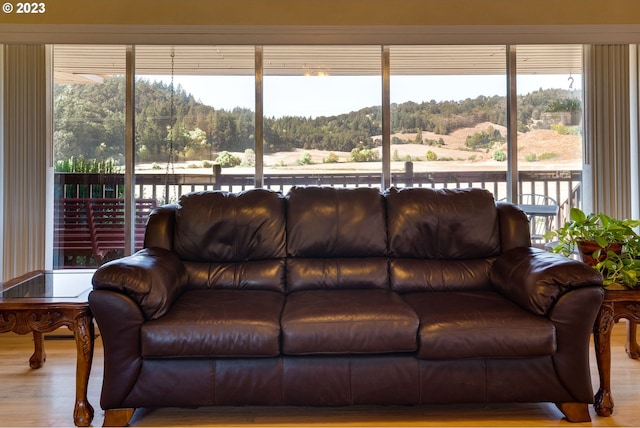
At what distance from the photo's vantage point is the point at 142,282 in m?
2.35

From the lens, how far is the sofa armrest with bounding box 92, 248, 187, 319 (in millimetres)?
2324

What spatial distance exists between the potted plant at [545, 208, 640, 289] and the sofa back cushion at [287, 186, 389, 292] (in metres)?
0.98

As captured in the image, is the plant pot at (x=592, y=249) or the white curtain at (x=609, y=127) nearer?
the plant pot at (x=592, y=249)

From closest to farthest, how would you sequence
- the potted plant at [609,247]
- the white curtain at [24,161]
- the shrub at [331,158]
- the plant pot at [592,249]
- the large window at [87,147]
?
the potted plant at [609,247]
the plant pot at [592,249]
the white curtain at [24,161]
the large window at [87,147]
the shrub at [331,158]

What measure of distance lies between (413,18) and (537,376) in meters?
2.68

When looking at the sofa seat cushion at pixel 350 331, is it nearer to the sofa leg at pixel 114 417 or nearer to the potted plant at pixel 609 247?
the sofa leg at pixel 114 417

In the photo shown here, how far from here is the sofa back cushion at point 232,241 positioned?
9.82ft

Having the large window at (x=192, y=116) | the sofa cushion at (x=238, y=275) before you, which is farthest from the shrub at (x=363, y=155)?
the sofa cushion at (x=238, y=275)

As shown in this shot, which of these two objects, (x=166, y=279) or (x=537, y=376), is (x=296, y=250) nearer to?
(x=166, y=279)

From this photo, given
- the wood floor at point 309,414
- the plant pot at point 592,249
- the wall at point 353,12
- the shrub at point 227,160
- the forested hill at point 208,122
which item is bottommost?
the wood floor at point 309,414

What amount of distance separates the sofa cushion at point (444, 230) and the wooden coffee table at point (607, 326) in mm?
692

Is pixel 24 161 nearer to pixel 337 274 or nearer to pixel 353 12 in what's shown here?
pixel 337 274

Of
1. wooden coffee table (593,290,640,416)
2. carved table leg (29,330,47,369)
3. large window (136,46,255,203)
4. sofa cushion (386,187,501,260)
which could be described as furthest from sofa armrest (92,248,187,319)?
wooden coffee table (593,290,640,416)

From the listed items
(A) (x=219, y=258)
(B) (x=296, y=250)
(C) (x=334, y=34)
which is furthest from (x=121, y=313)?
(C) (x=334, y=34)
